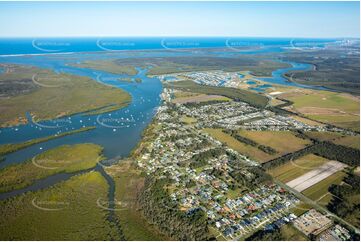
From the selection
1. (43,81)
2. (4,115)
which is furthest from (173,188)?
(43,81)

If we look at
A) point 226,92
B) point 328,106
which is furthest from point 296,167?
point 226,92

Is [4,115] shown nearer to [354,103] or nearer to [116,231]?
[116,231]

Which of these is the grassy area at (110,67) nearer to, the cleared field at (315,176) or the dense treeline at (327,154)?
the dense treeline at (327,154)

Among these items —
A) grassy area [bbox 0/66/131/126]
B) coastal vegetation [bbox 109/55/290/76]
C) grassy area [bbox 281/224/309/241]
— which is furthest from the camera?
coastal vegetation [bbox 109/55/290/76]

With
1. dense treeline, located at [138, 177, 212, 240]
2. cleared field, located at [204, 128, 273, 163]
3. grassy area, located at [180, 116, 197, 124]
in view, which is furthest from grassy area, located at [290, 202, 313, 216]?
grassy area, located at [180, 116, 197, 124]

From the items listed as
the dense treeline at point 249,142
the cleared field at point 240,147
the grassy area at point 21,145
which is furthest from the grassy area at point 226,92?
the grassy area at point 21,145

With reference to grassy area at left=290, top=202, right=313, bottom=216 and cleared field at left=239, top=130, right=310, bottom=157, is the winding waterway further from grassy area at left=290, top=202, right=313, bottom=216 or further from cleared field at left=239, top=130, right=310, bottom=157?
cleared field at left=239, top=130, right=310, bottom=157
